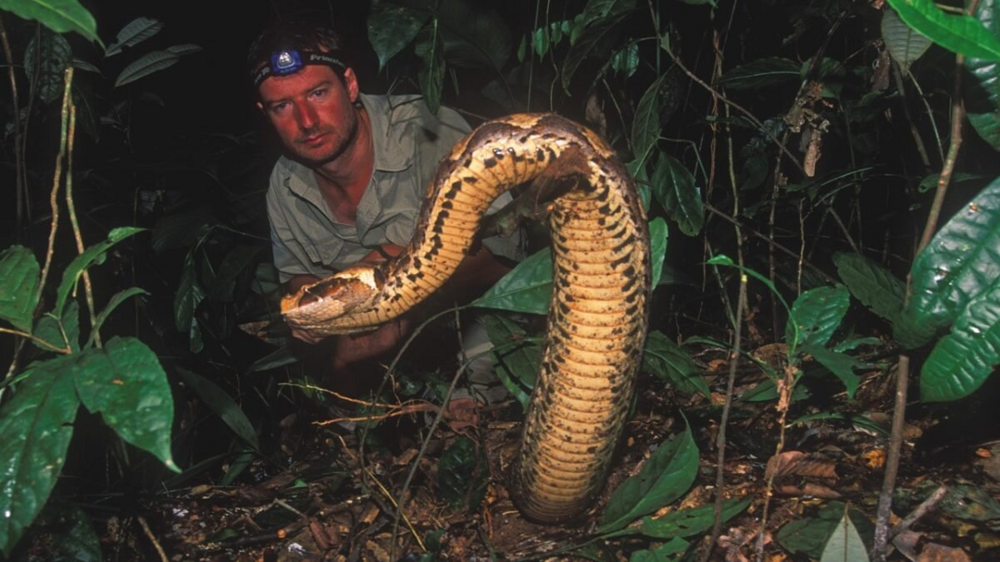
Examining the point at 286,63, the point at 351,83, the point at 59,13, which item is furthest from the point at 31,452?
the point at 351,83

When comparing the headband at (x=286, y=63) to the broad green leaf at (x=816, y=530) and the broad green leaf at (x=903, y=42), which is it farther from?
the broad green leaf at (x=816, y=530)

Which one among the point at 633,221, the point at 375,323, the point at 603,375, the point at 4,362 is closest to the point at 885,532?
the point at 603,375

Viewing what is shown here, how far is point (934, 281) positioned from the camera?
4.31ft

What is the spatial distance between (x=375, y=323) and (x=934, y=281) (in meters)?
1.56

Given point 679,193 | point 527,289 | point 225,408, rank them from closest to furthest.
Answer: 1. point 527,289
2. point 679,193
3. point 225,408

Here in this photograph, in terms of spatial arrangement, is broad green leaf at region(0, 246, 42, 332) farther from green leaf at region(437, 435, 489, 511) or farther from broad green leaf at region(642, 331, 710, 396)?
broad green leaf at region(642, 331, 710, 396)

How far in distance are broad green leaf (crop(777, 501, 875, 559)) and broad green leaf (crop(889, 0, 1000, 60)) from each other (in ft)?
4.03

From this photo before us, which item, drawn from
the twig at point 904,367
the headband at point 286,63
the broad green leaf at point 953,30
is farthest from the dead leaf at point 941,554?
the headband at point 286,63

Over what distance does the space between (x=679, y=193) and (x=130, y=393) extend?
1905 mm

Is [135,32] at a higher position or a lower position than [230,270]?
higher

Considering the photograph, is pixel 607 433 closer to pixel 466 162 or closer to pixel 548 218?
pixel 548 218

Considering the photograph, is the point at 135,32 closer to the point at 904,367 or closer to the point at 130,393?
the point at 130,393

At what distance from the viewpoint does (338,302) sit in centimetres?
236

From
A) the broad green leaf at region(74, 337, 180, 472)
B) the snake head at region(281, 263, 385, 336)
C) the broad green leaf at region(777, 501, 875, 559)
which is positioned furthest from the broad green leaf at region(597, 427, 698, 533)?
the broad green leaf at region(74, 337, 180, 472)
